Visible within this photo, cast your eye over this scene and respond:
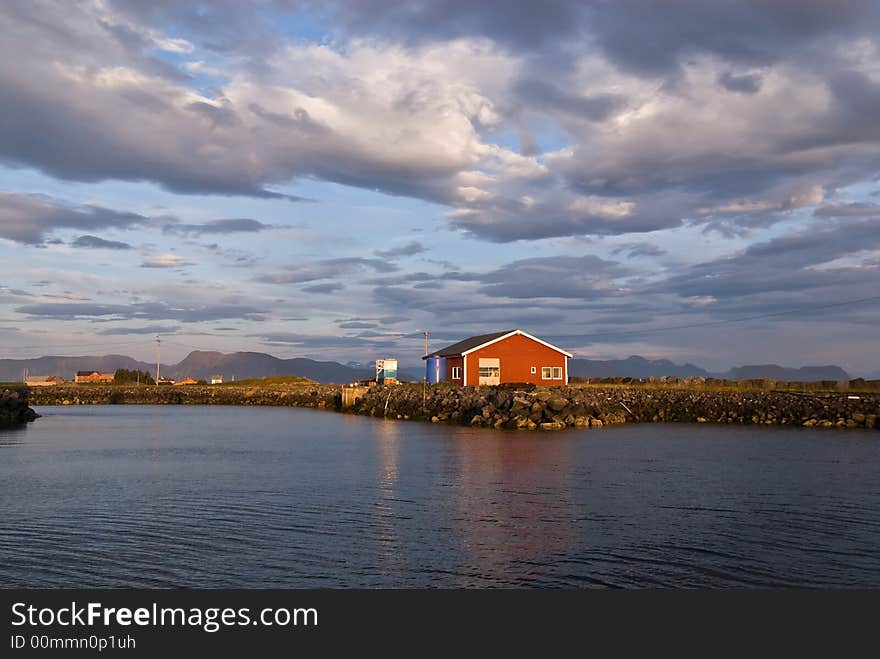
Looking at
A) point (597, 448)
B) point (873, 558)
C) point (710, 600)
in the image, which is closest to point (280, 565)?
point (710, 600)

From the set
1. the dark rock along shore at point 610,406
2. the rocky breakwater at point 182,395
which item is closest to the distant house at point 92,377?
the rocky breakwater at point 182,395

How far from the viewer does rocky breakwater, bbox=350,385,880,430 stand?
52094 millimetres

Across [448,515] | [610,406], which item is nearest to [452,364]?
[610,406]

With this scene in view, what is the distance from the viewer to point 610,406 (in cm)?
5984

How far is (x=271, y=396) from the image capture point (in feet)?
342

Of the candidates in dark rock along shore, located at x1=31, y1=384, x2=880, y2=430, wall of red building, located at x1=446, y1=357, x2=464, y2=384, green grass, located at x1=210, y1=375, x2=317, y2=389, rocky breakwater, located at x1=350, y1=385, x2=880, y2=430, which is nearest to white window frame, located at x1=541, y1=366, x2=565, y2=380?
dark rock along shore, located at x1=31, y1=384, x2=880, y2=430

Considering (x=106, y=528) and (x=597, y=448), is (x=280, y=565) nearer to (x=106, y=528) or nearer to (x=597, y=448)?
(x=106, y=528)

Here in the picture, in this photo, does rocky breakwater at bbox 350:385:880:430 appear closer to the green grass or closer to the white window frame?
the white window frame

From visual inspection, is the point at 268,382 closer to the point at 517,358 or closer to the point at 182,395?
the point at 182,395

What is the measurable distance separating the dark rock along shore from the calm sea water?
1220 centimetres

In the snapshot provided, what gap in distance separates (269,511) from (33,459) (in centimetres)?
2019

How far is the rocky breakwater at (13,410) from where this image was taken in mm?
65750

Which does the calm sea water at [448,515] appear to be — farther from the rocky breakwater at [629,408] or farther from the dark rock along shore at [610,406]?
the dark rock along shore at [610,406]

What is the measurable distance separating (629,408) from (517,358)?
50.7 ft
